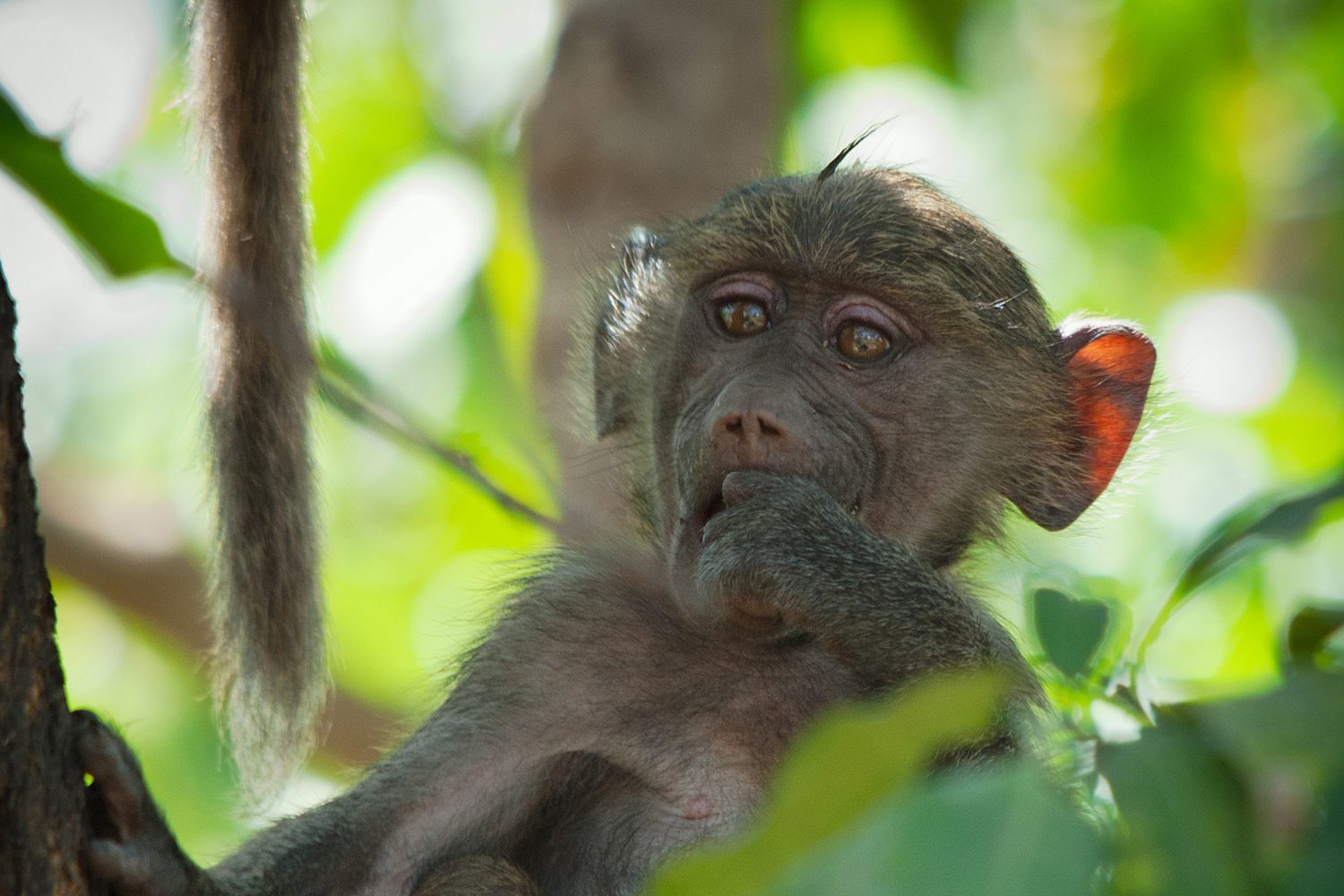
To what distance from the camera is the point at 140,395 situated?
1068 cm

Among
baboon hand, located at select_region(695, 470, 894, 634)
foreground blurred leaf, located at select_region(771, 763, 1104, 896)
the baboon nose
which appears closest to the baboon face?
the baboon nose

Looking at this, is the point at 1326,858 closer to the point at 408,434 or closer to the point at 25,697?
the point at 408,434

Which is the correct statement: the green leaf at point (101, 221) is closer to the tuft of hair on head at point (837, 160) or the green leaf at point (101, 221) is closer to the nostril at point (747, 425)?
the nostril at point (747, 425)

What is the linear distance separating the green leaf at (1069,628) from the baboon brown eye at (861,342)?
7.15 ft

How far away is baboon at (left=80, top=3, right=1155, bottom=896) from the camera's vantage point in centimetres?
338

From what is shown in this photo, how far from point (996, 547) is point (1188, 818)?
331 centimetres

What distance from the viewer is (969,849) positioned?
4.19 ft

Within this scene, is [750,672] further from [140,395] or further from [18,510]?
[140,395]

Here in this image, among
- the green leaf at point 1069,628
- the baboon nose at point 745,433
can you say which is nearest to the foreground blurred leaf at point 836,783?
the green leaf at point 1069,628

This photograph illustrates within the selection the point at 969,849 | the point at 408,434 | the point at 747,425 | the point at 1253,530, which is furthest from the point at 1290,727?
the point at 747,425

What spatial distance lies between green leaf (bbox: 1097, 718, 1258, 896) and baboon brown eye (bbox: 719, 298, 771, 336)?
290 centimetres

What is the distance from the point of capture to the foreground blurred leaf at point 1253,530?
6.18 ft

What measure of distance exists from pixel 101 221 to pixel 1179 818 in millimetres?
2135

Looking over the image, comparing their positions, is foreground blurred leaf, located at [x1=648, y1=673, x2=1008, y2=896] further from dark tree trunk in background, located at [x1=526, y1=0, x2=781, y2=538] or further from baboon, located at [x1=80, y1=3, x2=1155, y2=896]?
dark tree trunk in background, located at [x1=526, y1=0, x2=781, y2=538]
